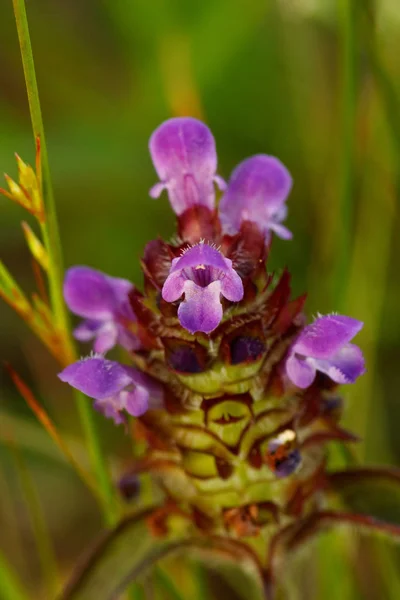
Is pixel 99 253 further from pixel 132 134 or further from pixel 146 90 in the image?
pixel 146 90

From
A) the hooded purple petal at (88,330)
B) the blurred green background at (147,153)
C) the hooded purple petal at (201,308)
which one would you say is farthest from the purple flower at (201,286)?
the blurred green background at (147,153)

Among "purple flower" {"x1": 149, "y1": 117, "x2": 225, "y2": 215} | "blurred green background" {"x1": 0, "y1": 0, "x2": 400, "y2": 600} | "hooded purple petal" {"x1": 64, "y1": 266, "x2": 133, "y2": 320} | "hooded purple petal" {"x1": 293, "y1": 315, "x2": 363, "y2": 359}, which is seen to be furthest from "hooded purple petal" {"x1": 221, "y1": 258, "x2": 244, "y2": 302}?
"blurred green background" {"x1": 0, "y1": 0, "x2": 400, "y2": 600}

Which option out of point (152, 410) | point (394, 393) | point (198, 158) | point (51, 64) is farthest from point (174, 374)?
point (51, 64)

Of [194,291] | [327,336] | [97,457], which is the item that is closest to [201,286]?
[194,291]

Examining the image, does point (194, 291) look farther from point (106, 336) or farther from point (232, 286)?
point (106, 336)

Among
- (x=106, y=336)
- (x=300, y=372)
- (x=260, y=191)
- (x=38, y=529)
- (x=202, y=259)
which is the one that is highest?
(x=260, y=191)

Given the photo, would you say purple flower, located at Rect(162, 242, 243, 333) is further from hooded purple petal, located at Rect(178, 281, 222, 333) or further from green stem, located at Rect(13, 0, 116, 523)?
green stem, located at Rect(13, 0, 116, 523)
